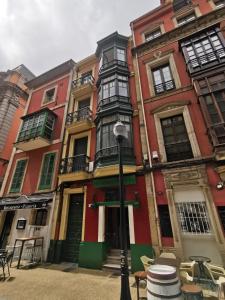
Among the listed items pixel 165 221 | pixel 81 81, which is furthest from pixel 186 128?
pixel 81 81

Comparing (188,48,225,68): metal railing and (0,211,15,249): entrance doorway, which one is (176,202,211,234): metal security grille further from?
(0,211,15,249): entrance doorway

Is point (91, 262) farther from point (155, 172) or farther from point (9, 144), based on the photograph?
point (9, 144)

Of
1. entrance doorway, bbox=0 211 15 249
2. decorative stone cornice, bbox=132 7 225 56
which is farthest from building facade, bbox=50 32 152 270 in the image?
entrance doorway, bbox=0 211 15 249

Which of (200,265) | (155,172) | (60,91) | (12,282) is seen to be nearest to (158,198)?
(155,172)

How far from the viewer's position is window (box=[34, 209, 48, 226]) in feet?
33.9

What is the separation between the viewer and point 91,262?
7969 millimetres

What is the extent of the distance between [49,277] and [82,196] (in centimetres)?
422

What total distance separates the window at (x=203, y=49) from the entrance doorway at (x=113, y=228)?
359 inches

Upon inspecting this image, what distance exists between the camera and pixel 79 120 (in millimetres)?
11805

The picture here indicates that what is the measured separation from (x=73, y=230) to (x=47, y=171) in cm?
435

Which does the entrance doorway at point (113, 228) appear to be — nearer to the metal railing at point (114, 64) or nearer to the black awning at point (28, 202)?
the black awning at point (28, 202)

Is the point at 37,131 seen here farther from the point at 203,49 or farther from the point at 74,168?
the point at 203,49

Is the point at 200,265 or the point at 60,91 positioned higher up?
the point at 60,91

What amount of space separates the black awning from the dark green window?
2.33 ft
